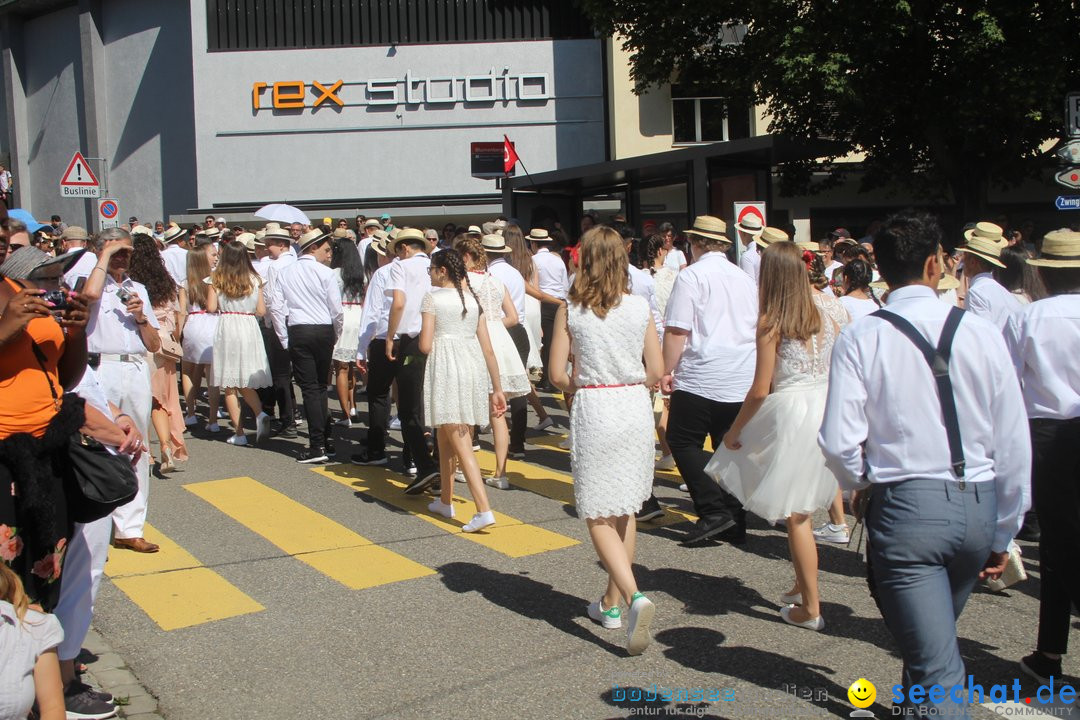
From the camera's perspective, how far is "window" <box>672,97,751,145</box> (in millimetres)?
30891

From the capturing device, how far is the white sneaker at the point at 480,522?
7219 mm

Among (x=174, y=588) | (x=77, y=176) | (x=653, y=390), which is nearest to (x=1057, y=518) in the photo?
(x=653, y=390)

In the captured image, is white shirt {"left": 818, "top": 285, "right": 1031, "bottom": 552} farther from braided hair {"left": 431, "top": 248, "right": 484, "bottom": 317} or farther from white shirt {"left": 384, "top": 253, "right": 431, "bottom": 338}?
white shirt {"left": 384, "top": 253, "right": 431, "bottom": 338}

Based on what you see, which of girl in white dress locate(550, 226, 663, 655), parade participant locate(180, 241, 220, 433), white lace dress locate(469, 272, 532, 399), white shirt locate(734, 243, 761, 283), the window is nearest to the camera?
girl in white dress locate(550, 226, 663, 655)

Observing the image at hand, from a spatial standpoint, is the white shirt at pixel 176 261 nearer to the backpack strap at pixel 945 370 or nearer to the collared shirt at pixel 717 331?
the collared shirt at pixel 717 331

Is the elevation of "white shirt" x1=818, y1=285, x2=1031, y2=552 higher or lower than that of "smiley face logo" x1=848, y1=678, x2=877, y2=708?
higher

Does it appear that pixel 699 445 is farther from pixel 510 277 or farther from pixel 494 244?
pixel 510 277

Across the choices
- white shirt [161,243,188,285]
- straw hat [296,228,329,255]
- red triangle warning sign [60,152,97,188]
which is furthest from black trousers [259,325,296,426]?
red triangle warning sign [60,152,97,188]

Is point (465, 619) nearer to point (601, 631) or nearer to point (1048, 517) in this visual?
point (601, 631)

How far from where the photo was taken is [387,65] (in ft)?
103

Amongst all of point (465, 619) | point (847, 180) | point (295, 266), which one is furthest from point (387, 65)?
point (465, 619)

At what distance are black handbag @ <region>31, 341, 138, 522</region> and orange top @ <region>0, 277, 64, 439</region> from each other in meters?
0.06

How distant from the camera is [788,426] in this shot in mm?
5535

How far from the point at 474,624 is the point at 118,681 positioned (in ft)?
5.70
